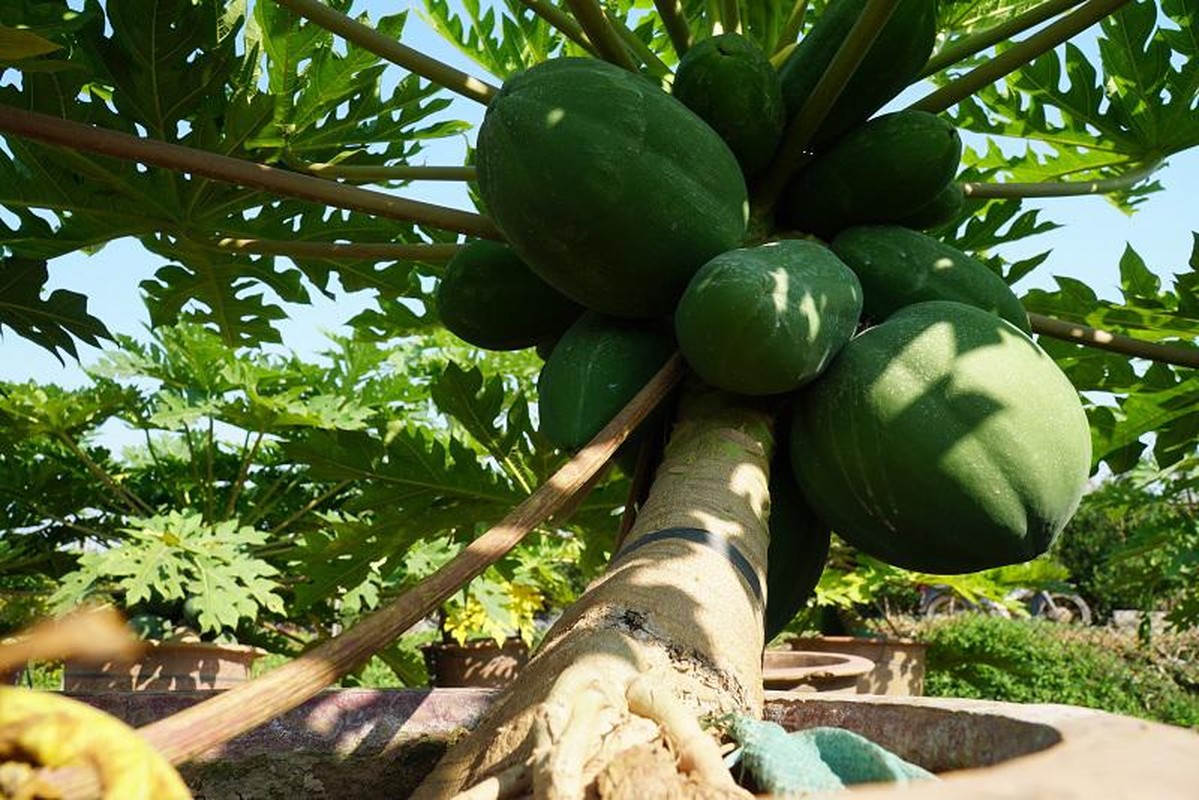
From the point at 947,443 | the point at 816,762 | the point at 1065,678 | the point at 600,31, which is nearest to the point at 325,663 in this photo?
the point at 816,762

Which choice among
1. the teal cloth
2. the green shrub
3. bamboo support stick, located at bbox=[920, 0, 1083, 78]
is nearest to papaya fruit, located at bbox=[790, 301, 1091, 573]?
the teal cloth

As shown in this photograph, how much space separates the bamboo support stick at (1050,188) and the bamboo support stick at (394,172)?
100 cm

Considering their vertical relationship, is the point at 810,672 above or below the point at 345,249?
below

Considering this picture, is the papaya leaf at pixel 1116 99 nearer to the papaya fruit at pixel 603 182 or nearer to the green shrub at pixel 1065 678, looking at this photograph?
the papaya fruit at pixel 603 182

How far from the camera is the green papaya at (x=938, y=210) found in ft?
5.79

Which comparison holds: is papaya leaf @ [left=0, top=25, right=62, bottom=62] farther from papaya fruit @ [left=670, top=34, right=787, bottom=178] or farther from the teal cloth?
the teal cloth

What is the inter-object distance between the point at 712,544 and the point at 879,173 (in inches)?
29.4

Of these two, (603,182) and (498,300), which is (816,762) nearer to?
(603,182)

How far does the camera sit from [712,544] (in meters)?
1.14

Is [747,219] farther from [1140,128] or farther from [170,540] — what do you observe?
[170,540]

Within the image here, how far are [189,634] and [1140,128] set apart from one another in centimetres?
408

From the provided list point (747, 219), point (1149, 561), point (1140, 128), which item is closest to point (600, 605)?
point (747, 219)

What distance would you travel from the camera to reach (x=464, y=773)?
0.83 metres

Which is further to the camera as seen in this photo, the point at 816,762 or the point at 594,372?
the point at 594,372
